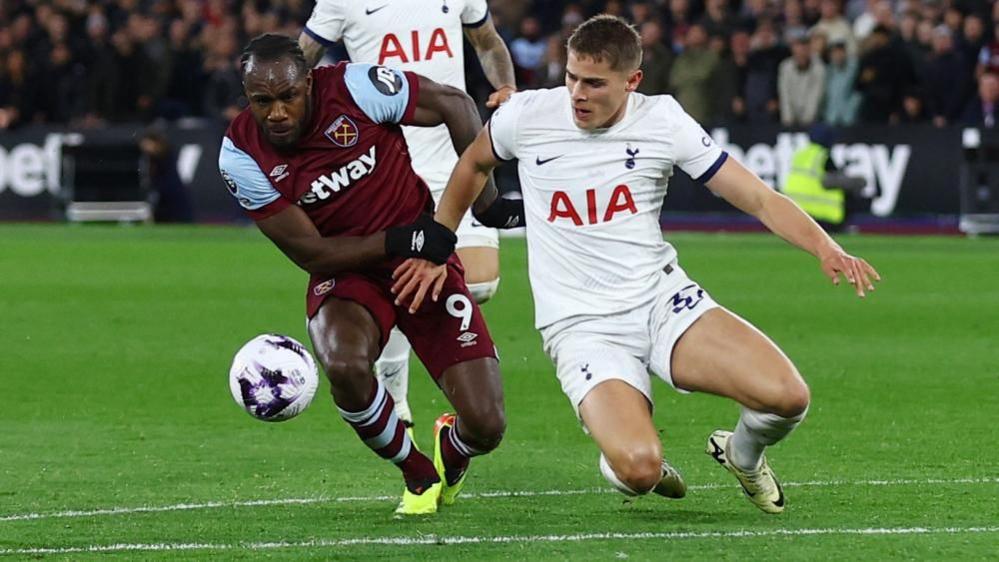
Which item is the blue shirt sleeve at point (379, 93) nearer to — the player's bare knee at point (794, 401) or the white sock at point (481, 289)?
the white sock at point (481, 289)

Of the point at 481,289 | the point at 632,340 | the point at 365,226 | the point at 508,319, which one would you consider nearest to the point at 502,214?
the point at 365,226

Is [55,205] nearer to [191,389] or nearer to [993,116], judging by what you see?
[993,116]

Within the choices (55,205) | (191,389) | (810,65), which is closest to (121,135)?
(55,205)

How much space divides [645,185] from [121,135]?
758 inches

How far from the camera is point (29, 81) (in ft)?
85.3

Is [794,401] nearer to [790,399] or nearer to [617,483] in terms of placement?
[790,399]

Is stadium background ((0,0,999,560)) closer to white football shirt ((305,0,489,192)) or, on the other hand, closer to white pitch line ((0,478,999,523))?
white pitch line ((0,478,999,523))

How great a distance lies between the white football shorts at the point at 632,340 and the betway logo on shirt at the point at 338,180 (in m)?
0.98

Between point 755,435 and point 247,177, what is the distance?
2.10 m

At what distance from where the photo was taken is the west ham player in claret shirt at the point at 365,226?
6973 millimetres

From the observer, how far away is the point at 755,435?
6820mm

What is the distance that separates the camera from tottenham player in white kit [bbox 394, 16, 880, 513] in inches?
266

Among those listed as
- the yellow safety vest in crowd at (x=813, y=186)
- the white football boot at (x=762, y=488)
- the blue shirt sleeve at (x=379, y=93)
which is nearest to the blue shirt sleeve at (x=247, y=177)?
the blue shirt sleeve at (x=379, y=93)

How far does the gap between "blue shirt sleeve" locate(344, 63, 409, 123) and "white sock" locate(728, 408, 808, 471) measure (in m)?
1.77
